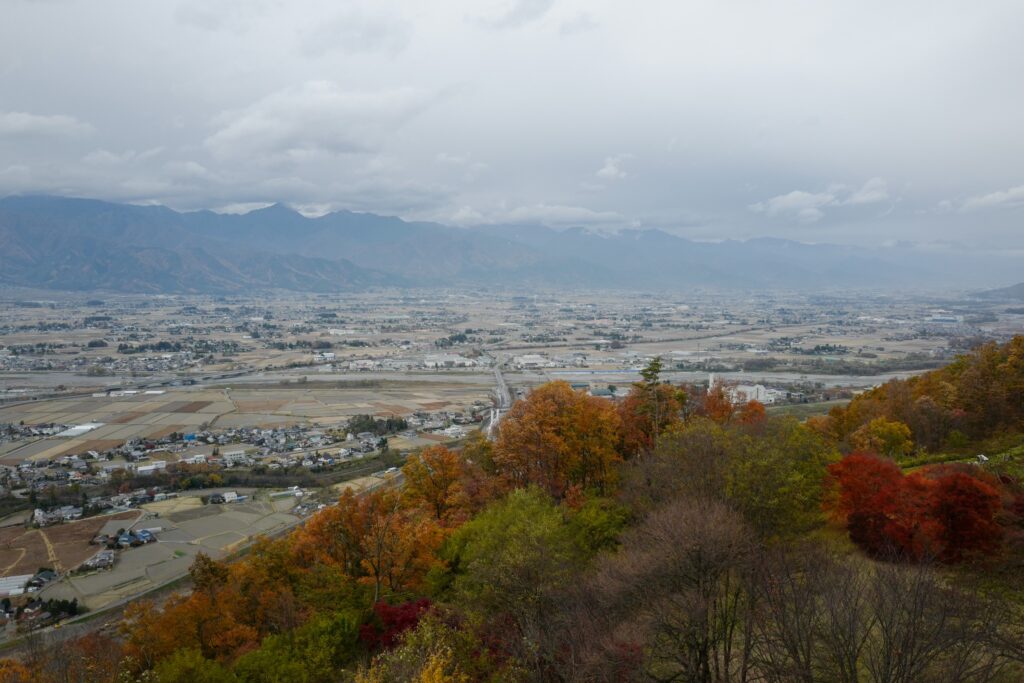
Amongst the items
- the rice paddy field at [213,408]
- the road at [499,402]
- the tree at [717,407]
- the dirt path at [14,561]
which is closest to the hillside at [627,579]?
the tree at [717,407]

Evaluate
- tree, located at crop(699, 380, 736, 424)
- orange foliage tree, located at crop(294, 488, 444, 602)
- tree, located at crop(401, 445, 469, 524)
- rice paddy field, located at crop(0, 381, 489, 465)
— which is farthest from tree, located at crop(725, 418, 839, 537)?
rice paddy field, located at crop(0, 381, 489, 465)

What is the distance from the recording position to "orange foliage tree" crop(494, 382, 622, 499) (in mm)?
23922

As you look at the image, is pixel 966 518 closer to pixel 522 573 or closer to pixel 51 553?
pixel 522 573

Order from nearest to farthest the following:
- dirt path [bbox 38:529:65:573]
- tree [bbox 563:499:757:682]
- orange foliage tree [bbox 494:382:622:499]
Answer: tree [bbox 563:499:757:682]
orange foliage tree [bbox 494:382:622:499]
dirt path [bbox 38:529:65:573]

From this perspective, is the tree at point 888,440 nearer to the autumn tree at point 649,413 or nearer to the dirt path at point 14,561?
the autumn tree at point 649,413

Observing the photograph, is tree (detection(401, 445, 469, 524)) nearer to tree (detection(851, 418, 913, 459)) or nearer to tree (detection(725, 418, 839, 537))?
tree (detection(725, 418, 839, 537))

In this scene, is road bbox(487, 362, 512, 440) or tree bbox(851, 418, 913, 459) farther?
road bbox(487, 362, 512, 440)

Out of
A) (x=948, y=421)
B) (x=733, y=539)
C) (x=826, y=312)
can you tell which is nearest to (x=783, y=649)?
(x=733, y=539)

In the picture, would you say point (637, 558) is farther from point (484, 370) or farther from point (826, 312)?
point (826, 312)

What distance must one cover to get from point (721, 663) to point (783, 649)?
266 cm

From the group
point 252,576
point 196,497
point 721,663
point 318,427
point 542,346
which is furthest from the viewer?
point 542,346

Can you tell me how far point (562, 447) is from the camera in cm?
2353

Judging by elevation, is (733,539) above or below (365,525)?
above

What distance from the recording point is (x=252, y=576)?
21.1 m
